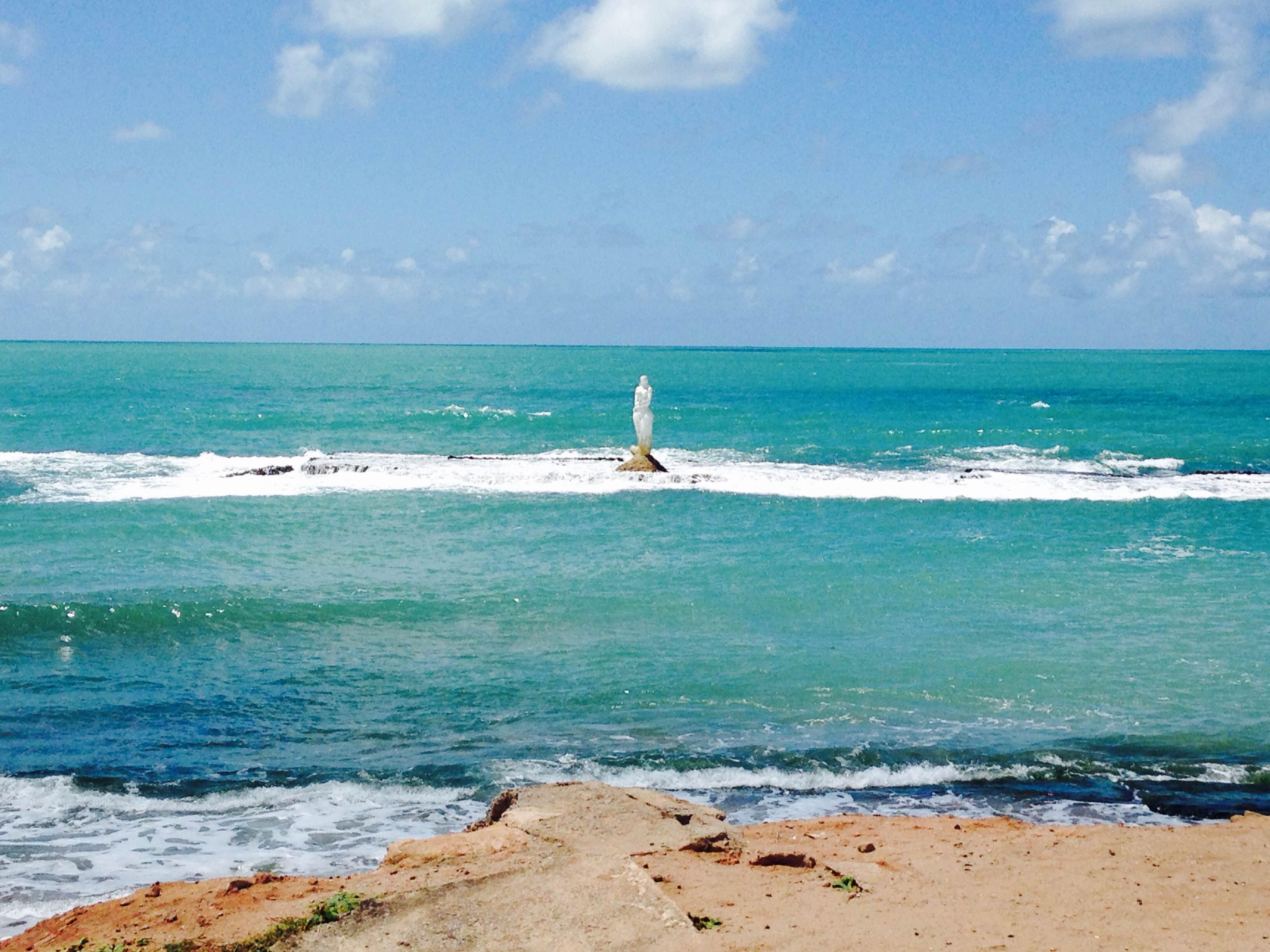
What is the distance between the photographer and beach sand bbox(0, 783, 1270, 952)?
616 centimetres

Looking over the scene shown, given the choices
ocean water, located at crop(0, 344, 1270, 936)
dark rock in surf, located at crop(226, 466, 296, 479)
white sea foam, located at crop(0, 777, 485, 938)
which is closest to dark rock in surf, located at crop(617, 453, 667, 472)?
ocean water, located at crop(0, 344, 1270, 936)

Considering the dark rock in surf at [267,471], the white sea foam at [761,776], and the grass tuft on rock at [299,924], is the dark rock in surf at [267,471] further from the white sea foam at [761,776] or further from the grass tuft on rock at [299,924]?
the grass tuft on rock at [299,924]

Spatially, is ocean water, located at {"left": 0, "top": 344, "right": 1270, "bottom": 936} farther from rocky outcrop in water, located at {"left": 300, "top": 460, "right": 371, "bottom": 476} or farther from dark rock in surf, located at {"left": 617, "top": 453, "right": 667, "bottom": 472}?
dark rock in surf, located at {"left": 617, "top": 453, "right": 667, "bottom": 472}

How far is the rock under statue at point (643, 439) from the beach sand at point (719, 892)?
72.6 feet

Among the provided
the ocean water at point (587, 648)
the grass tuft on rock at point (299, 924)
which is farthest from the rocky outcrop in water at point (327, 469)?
the grass tuft on rock at point (299, 924)

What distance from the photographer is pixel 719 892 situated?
6793 mm

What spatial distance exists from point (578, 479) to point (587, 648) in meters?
15.9

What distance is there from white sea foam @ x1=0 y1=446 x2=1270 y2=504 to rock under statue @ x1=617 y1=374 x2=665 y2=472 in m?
0.45

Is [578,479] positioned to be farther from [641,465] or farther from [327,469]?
[327,469]

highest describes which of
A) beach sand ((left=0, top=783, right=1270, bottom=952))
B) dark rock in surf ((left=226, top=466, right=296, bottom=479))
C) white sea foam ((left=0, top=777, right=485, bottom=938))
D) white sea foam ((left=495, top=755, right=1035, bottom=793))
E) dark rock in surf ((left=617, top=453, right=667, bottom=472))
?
dark rock in surf ((left=617, top=453, right=667, bottom=472))

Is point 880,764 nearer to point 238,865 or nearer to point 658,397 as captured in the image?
point 238,865

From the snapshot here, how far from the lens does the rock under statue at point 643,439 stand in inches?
1196

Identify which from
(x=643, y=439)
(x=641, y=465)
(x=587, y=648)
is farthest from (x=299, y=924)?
(x=643, y=439)

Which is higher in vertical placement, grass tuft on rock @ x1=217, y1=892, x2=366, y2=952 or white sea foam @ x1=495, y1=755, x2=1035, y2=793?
grass tuft on rock @ x1=217, y1=892, x2=366, y2=952
